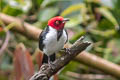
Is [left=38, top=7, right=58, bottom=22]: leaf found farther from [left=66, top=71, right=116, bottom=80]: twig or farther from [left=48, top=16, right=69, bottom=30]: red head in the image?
[left=48, top=16, right=69, bottom=30]: red head

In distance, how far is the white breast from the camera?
1.27 metres

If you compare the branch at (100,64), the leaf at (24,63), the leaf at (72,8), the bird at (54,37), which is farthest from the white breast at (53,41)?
the leaf at (72,8)

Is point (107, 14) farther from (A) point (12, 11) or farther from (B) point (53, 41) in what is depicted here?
(B) point (53, 41)

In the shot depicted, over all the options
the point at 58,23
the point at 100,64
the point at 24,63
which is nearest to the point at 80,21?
the point at 100,64

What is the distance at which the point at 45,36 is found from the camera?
1.28 m

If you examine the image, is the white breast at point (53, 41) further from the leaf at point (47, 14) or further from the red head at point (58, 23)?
the leaf at point (47, 14)

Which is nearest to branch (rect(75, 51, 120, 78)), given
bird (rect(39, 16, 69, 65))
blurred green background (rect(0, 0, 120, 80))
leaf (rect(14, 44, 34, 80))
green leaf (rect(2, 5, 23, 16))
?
blurred green background (rect(0, 0, 120, 80))

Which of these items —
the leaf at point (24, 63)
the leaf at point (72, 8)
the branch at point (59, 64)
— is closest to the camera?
the branch at point (59, 64)

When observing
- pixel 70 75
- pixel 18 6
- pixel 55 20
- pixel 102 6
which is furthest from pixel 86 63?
pixel 55 20

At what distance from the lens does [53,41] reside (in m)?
1.28

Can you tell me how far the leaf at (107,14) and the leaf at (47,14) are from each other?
25 centimetres

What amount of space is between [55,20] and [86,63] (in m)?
0.65

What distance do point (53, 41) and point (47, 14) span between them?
31.9 inches

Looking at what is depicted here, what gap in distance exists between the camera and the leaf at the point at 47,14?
6.77ft
